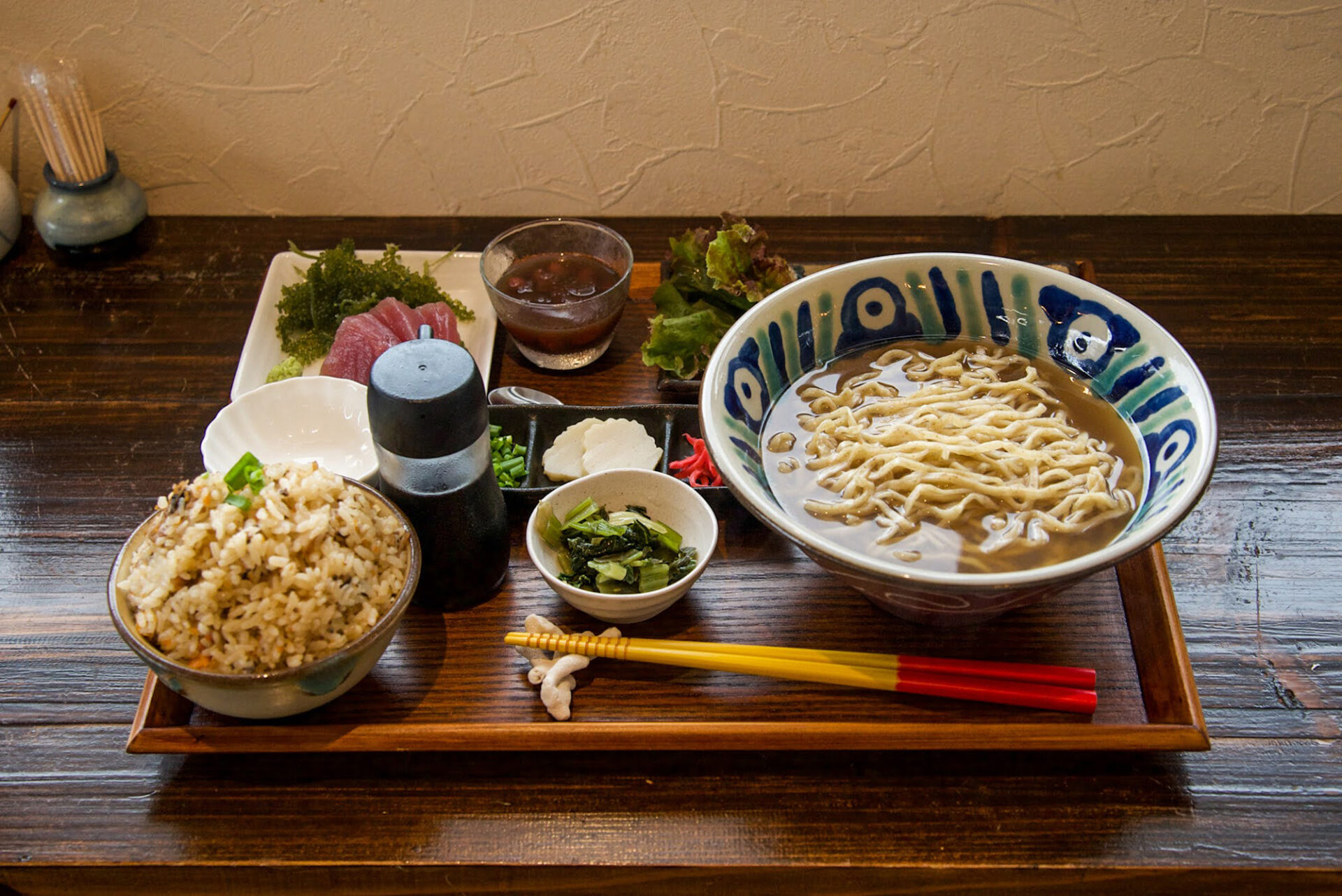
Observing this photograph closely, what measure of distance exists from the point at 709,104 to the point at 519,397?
0.99 meters

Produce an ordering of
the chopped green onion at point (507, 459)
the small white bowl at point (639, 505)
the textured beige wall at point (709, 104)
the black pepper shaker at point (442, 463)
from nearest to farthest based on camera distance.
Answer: the black pepper shaker at point (442, 463), the small white bowl at point (639, 505), the chopped green onion at point (507, 459), the textured beige wall at point (709, 104)

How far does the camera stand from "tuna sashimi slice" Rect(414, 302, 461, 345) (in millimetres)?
2172

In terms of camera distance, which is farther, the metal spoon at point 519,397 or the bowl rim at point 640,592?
the metal spoon at point 519,397

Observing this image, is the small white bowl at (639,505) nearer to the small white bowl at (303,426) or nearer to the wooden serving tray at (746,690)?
the wooden serving tray at (746,690)

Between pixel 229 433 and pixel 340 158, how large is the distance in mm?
1056

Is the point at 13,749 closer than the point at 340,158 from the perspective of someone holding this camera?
Yes

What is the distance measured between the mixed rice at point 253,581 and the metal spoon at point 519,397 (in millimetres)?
618

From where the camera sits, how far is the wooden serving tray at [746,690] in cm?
147

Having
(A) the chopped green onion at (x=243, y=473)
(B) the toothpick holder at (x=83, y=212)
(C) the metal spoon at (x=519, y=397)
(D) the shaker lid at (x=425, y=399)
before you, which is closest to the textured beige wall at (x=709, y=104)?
(B) the toothpick holder at (x=83, y=212)

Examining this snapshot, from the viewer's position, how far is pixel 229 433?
1926 millimetres

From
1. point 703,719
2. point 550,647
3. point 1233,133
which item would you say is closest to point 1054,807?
point 703,719

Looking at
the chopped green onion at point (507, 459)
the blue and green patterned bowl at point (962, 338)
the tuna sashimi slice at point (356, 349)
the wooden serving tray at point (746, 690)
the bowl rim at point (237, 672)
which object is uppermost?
the blue and green patterned bowl at point (962, 338)

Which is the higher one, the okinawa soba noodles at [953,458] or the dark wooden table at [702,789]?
the okinawa soba noodles at [953,458]

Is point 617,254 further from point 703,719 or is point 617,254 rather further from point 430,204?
point 703,719
